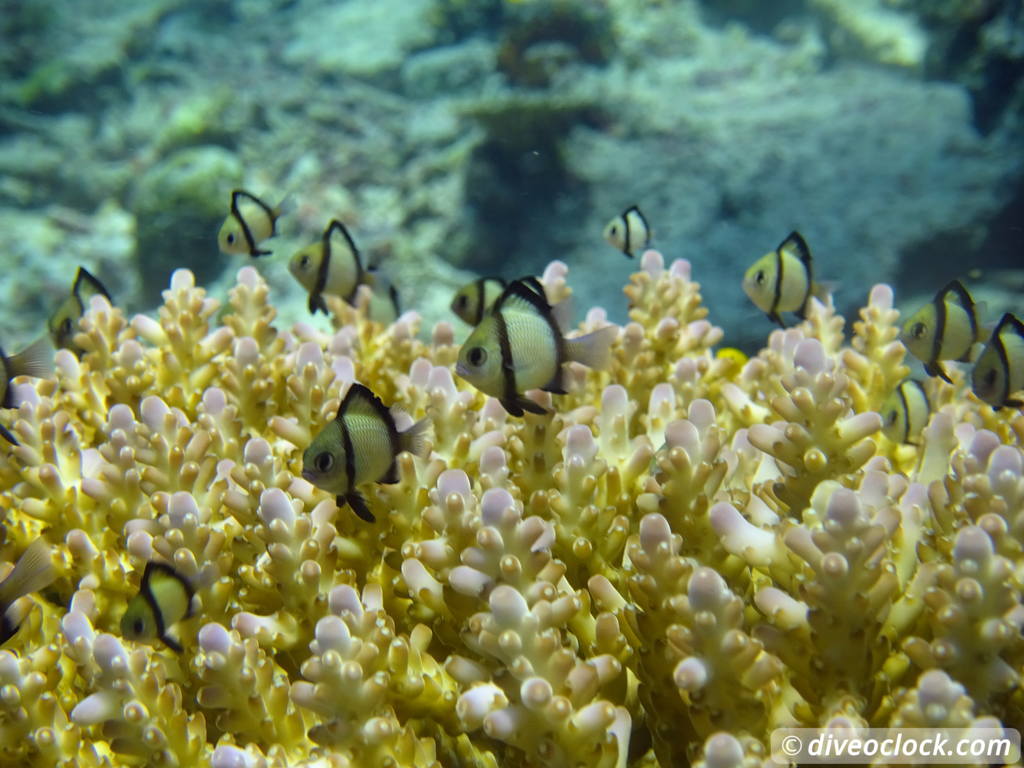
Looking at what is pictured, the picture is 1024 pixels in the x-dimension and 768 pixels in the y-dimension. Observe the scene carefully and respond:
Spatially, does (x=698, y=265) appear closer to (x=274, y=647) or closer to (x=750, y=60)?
(x=274, y=647)

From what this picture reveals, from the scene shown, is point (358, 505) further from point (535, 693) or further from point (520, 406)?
point (535, 693)

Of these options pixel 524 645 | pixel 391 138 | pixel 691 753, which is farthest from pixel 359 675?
pixel 391 138

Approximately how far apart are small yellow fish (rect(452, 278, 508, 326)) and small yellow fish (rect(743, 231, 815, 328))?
4.53 feet

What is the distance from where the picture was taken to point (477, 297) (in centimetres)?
363

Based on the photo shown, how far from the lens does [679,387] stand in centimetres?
286

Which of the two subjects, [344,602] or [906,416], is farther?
[906,416]

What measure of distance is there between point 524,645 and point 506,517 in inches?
11.4

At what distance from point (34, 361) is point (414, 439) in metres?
1.87

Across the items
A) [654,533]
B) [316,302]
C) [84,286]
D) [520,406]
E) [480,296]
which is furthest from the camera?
[316,302]

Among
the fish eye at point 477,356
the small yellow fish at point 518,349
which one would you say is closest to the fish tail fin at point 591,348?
the small yellow fish at point 518,349

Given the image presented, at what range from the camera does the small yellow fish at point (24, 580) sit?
72.7 inches

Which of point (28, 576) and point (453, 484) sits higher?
point (453, 484)

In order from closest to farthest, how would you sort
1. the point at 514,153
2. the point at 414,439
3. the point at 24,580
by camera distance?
the point at 24,580 → the point at 414,439 → the point at 514,153

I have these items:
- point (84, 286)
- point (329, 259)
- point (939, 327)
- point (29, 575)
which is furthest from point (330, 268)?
point (939, 327)
